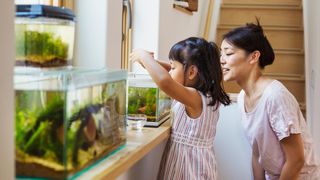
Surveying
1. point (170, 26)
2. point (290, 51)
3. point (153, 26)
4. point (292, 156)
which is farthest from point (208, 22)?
point (292, 156)

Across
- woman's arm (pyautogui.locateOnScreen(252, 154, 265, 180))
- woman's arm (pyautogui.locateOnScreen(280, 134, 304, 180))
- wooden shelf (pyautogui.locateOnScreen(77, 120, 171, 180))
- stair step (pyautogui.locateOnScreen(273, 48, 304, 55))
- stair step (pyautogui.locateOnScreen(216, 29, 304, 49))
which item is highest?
stair step (pyautogui.locateOnScreen(216, 29, 304, 49))

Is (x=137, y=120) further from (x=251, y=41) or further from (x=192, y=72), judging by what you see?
(x=251, y=41)

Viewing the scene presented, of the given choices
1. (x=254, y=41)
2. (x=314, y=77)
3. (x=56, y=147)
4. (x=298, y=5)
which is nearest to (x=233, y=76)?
(x=254, y=41)

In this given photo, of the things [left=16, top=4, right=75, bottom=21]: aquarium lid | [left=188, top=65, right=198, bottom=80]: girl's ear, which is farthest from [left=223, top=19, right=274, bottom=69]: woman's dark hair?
[left=16, top=4, right=75, bottom=21]: aquarium lid

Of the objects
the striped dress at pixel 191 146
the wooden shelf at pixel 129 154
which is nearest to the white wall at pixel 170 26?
the striped dress at pixel 191 146

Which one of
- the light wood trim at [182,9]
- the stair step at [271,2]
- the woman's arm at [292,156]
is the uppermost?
the stair step at [271,2]

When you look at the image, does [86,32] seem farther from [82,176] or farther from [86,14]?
[82,176]

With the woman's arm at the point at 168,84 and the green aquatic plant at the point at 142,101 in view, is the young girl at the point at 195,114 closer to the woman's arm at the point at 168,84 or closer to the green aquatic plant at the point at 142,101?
the woman's arm at the point at 168,84

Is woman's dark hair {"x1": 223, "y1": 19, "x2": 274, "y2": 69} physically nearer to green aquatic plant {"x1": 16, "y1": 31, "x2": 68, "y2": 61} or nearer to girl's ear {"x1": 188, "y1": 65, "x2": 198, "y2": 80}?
girl's ear {"x1": 188, "y1": 65, "x2": 198, "y2": 80}

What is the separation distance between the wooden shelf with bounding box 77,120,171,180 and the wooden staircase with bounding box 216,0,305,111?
2110mm

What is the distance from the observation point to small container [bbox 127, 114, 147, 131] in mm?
1533

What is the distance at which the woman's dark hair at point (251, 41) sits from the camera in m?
1.84

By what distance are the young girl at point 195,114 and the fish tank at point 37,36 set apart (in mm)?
631

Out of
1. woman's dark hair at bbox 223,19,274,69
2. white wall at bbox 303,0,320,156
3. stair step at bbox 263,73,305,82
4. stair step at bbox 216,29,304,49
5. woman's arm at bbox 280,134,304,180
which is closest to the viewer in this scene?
woman's arm at bbox 280,134,304,180
